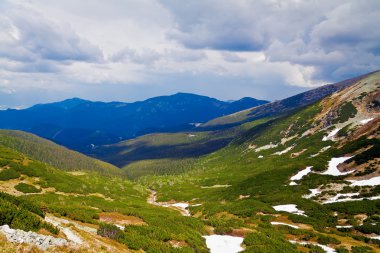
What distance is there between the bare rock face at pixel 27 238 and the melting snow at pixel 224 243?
703 inches

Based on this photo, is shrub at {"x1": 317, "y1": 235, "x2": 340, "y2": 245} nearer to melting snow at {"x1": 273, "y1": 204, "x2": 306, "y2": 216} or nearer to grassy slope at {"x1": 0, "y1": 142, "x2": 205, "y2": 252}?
grassy slope at {"x1": 0, "y1": 142, "x2": 205, "y2": 252}

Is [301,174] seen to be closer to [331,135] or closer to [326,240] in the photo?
[326,240]

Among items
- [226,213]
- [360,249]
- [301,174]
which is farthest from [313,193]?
[360,249]

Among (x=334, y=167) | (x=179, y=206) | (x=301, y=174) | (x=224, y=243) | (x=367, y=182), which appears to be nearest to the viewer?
(x=224, y=243)

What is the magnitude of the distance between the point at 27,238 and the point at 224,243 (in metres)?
Answer: 22.0

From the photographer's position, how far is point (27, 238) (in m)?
15.7

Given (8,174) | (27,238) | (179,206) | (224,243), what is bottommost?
(179,206)

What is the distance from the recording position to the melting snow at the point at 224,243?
3102 cm

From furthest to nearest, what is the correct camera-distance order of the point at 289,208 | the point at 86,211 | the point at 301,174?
the point at 301,174 → the point at 289,208 → the point at 86,211

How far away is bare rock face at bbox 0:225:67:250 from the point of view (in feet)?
50.1

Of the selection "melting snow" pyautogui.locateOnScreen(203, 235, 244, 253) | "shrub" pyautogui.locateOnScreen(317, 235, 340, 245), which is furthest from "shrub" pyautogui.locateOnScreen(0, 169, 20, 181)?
"shrub" pyautogui.locateOnScreen(317, 235, 340, 245)

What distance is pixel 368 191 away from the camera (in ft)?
209

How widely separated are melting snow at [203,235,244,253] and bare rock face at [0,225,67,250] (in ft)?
58.6

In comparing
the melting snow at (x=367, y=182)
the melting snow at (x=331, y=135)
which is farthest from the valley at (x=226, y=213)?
the melting snow at (x=331, y=135)
